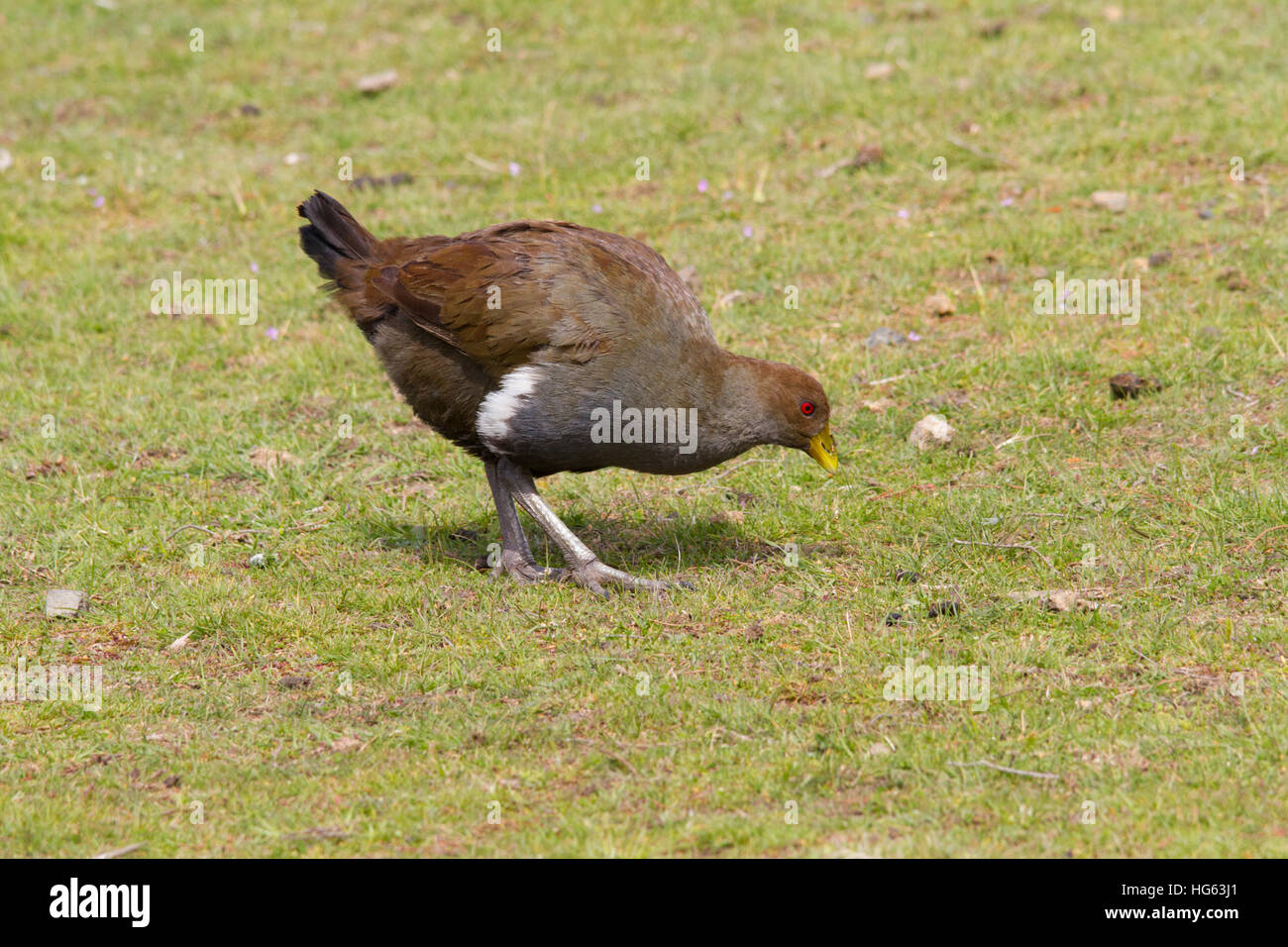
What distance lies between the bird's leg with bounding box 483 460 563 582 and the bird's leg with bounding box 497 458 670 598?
51mm

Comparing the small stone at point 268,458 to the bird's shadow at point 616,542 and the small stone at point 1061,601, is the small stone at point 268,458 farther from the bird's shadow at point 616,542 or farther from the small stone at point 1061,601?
the small stone at point 1061,601

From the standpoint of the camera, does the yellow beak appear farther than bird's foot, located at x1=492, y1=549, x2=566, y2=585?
No

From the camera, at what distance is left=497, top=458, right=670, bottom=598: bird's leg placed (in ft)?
22.9

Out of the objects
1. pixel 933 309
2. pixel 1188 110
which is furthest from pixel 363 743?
pixel 1188 110

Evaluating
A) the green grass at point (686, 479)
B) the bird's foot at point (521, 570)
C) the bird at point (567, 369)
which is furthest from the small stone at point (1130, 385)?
the bird's foot at point (521, 570)

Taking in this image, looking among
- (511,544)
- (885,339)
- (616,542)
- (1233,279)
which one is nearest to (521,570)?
(511,544)

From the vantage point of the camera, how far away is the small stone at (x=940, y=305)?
946cm

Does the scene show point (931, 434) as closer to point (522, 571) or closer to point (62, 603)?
point (522, 571)

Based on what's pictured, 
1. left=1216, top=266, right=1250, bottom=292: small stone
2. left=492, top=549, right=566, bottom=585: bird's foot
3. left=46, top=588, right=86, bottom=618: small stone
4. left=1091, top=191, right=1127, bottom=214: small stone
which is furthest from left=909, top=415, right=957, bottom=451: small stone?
left=46, top=588, right=86, bottom=618: small stone

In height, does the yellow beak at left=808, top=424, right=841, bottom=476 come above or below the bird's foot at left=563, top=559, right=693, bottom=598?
above

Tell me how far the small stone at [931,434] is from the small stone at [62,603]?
14.3 feet

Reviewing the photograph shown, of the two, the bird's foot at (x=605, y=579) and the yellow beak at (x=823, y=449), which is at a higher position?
the yellow beak at (x=823, y=449)

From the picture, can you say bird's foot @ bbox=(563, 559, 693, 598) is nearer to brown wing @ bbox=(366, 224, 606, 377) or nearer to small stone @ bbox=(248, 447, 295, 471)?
brown wing @ bbox=(366, 224, 606, 377)

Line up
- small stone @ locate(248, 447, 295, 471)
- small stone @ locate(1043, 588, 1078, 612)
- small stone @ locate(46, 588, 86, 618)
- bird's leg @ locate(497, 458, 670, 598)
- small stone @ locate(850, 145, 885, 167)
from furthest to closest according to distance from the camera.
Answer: small stone @ locate(850, 145, 885, 167), small stone @ locate(248, 447, 295, 471), bird's leg @ locate(497, 458, 670, 598), small stone @ locate(46, 588, 86, 618), small stone @ locate(1043, 588, 1078, 612)
